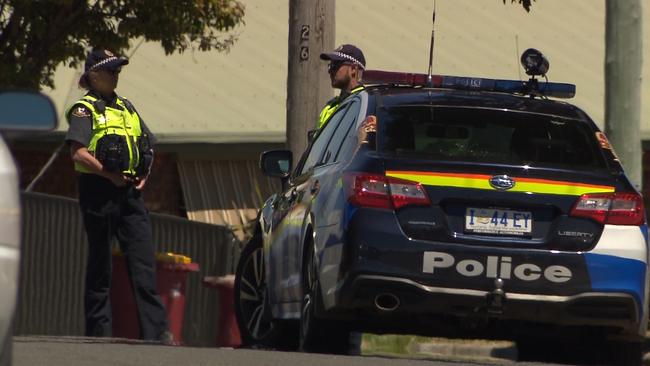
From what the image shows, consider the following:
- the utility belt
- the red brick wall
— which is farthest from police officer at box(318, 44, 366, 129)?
the red brick wall

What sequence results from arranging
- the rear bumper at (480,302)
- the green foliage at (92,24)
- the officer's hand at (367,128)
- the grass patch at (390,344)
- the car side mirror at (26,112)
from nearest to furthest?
the car side mirror at (26,112), the rear bumper at (480,302), the officer's hand at (367,128), the grass patch at (390,344), the green foliage at (92,24)

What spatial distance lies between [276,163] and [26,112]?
5783 millimetres

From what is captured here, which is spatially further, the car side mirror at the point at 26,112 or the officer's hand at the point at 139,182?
the officer's hand at the point at 139,182

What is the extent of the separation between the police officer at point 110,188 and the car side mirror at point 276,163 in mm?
1112

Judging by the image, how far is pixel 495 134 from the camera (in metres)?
9.82

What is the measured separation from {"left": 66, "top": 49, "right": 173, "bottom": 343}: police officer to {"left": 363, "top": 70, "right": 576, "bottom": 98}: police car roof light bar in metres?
Answer: 2.18

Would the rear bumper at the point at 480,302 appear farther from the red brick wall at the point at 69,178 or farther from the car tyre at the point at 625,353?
the red brick wall at the point at 69,178

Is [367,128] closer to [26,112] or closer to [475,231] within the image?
[475,231]

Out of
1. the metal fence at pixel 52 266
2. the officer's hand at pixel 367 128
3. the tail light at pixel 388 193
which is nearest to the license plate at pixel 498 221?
the tail light at pixel 388 193

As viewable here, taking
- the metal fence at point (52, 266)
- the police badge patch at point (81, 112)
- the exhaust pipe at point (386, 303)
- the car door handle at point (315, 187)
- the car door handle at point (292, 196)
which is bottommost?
the metal fence at point (52, 266)

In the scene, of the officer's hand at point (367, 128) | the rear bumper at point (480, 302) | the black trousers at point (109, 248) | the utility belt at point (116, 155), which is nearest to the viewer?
the rear bumper at point (480, 302)

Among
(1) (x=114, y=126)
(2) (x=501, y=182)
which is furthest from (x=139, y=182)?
(2) (x=501, y=182)

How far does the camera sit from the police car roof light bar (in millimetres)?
10516

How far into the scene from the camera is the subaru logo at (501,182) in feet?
30.6
